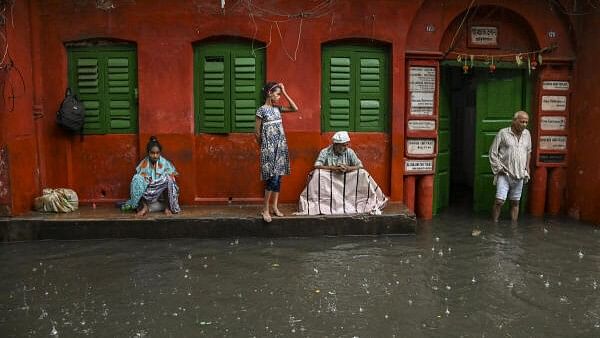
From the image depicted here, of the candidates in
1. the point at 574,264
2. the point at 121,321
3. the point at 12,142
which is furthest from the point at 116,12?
the point at 574,264

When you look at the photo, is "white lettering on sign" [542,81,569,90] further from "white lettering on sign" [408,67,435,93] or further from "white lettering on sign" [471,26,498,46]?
"white lettering on sign" [408,67,435,93]

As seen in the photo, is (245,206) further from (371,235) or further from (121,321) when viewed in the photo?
(121,321)

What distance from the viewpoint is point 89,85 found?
29.1 feet

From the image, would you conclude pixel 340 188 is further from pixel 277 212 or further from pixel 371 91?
pixel 371 91

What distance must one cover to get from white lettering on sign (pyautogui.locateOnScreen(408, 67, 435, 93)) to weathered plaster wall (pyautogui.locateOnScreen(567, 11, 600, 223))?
92.3 inches

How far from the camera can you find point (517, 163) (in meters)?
8.77

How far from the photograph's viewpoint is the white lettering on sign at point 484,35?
9.40 meters

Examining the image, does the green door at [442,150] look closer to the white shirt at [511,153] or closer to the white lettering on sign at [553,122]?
the white shirt at [511,153]

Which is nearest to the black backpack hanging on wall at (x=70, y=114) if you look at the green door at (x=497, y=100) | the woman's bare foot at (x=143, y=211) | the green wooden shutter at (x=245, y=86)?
the woman's bare foot at (x=143, y=211)

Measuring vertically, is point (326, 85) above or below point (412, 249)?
above

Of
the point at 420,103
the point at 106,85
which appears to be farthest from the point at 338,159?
the point at 106,85

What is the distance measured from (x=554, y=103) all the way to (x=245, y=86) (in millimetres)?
4960

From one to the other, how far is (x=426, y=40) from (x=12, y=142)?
20.2 feet

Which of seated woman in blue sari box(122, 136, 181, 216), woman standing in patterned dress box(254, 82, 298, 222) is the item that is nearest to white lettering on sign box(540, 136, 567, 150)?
woman standing in patterned dress box(254, 82, 298, 222)
